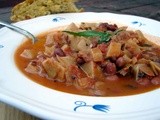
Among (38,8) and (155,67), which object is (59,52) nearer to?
(155,67)

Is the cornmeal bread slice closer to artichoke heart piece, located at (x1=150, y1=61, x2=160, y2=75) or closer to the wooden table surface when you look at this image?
the wooden table surface

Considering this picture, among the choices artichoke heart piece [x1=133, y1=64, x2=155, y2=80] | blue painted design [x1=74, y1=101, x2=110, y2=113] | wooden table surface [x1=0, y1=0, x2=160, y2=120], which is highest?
blue painted design [x1=74, y1=101, x2=110, y2=113]

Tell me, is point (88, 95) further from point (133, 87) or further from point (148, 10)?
point (148, 10)

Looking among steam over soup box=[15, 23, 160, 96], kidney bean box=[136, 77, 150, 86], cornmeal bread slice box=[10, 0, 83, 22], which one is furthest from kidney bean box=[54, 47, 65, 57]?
cornmeal bread slice box=[10, 0, 83, 22]

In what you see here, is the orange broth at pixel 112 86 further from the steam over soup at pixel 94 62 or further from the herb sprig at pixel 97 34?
the herb sprig at pixel 97 34

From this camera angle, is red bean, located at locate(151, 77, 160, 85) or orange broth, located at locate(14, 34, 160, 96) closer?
orange broth, located at locate(14, 34, 160, 96)

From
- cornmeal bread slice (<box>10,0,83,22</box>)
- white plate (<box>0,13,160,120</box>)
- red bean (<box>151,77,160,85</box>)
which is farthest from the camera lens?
cornmeal bread slice (<box>10,0,83,22</box>)

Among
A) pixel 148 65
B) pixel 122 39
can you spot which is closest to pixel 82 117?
pixel 148 65
